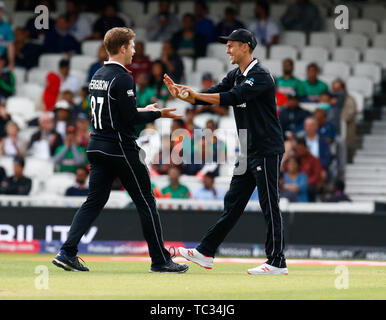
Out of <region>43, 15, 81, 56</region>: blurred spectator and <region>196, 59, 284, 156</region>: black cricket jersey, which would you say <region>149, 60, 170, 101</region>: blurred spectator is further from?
<region>196, 59, 284, 156</region>: black cricket jersey

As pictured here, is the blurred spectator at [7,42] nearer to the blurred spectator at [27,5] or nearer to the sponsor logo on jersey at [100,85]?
the blurred spectator at [27,5]

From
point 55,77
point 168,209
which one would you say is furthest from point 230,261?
point 55,77

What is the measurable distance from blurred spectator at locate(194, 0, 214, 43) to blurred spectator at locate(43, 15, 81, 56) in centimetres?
245

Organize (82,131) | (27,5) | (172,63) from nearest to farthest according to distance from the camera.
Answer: (82,131) < (172,63) < (27,5)

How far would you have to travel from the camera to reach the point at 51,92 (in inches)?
719

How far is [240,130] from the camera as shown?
9492 mm

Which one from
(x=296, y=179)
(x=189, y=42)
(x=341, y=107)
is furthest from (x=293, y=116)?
(x=189, y=42)

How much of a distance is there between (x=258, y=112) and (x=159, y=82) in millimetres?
8430

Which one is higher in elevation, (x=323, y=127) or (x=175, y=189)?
(x=323, y=127)

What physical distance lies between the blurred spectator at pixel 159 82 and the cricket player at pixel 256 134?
8100 mm

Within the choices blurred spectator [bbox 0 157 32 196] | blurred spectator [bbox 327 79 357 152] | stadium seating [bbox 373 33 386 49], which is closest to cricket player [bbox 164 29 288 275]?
blurred spectator [bbox 0 157 32 196]

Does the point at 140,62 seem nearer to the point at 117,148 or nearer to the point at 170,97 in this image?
the point at 170,97

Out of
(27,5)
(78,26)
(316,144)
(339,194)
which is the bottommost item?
(339,194)

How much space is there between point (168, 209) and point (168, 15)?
6344 millimetres
